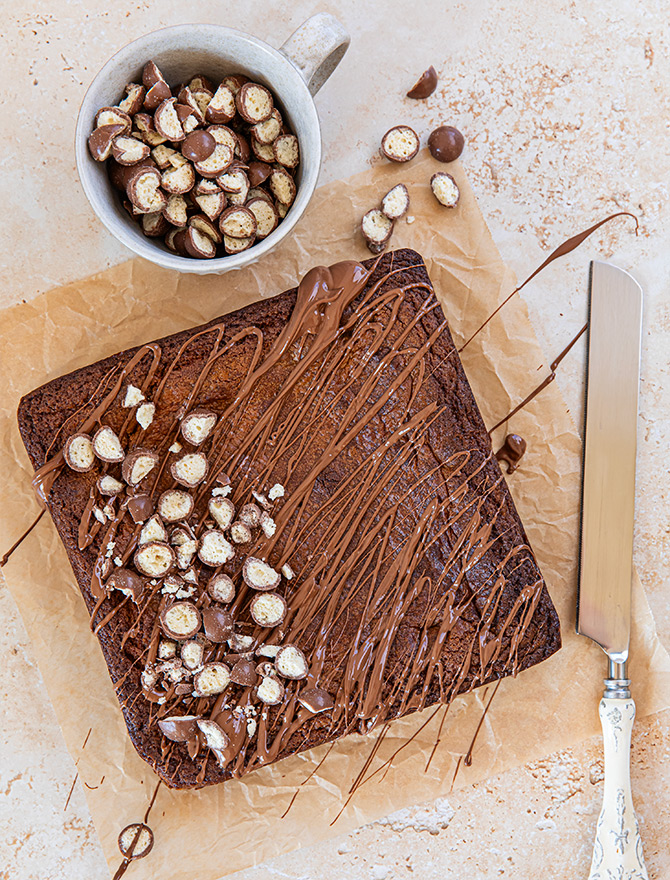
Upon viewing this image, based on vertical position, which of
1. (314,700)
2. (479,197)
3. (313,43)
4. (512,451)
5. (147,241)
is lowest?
(314,700)

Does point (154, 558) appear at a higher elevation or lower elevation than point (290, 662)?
higher

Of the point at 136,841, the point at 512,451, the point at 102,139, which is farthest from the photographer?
the point at 512,451

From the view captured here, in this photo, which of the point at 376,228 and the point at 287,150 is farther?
the point at 376,228

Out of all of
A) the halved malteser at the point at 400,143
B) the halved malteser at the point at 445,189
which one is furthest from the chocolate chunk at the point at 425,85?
the halved malteser at the point at 445,189

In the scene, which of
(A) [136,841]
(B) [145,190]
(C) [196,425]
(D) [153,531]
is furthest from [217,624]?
(B) [145,190]

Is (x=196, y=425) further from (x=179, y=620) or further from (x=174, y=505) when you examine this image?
(x=179, y=620)

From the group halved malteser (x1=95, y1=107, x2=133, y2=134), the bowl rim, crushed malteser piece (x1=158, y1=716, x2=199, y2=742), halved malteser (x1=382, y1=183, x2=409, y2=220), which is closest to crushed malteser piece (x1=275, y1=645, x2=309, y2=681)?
crushed malteser piece (x1=158, y1=716, x2=199, y2=742)

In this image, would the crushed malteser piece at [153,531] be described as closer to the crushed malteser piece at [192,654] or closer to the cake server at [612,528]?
the crushed malteser piece at [192,654]

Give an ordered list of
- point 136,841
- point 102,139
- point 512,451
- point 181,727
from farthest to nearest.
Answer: point 512,451
point 136,841
point 181,727
point 102,139

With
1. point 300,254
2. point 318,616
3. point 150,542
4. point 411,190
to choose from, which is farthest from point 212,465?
point 411,190
